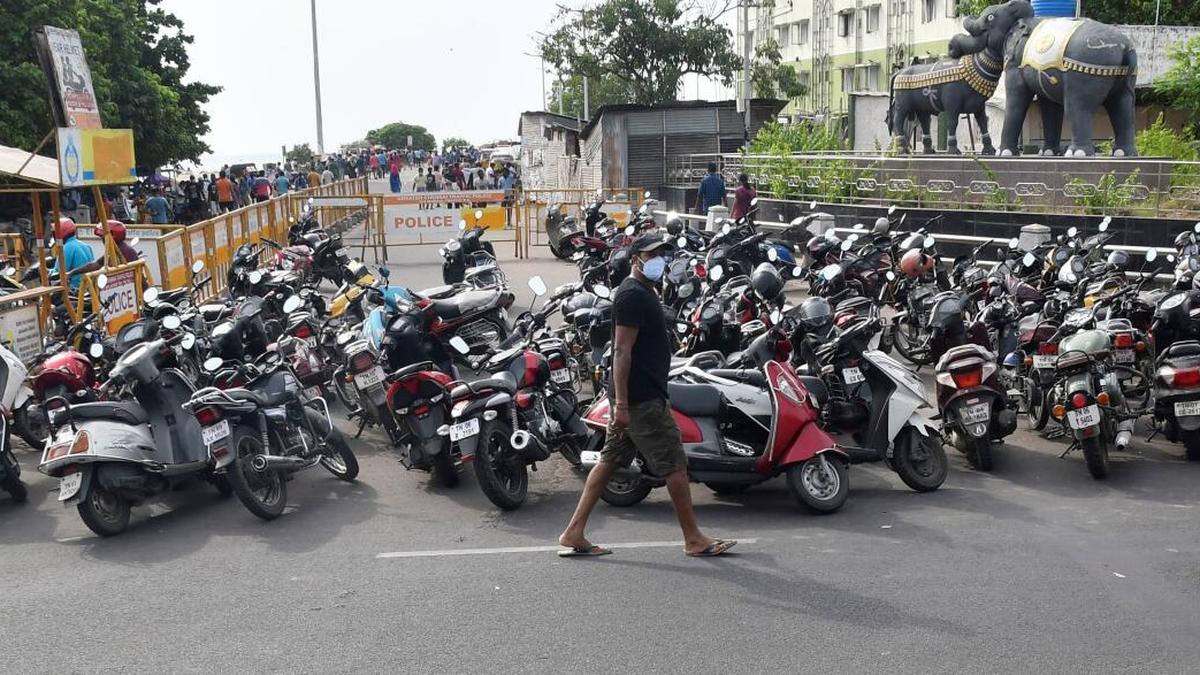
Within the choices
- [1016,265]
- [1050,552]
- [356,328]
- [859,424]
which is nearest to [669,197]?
[1016,265]

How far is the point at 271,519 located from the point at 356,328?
130 inches

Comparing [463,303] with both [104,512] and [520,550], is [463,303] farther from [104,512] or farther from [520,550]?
[520,550]

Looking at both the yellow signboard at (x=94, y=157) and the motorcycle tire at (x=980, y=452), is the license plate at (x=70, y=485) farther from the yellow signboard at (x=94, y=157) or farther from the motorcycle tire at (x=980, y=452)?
the yellow signboard at (x=94, y=157)

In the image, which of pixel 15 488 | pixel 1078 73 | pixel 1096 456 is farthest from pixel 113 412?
pixel 1078 73

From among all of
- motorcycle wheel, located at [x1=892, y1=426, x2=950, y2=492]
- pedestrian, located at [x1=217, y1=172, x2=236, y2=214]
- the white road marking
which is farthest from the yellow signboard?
pedestrian, located at [x1=217, y1=172, x2=236, y2=214]

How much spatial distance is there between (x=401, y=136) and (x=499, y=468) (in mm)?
136591

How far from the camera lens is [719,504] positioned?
754cm

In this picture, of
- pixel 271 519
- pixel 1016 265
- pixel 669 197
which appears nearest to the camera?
pixel 271 519

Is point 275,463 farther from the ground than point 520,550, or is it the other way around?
point 275,463

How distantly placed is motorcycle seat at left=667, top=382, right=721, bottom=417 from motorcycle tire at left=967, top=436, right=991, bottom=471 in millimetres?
1935

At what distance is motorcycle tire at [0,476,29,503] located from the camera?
Answer: 26.4 ft

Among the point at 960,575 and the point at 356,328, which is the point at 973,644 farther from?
the point at 356,328

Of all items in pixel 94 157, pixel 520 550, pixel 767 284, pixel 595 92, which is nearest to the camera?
pixel 520 550

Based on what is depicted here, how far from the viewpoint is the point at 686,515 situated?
642 centimetres
